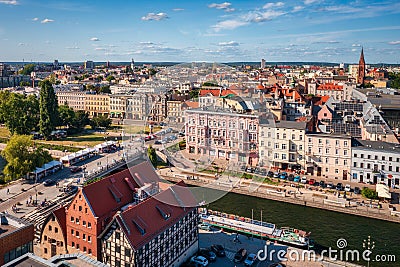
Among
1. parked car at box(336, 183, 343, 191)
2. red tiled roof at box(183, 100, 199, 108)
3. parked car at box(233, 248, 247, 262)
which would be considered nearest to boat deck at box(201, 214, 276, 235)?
parked car at box(233, 248, 247, 262)

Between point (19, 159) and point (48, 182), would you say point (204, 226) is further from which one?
point (19, 159)

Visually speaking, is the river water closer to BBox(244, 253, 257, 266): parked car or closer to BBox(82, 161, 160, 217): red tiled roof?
BBox(244, 253, 257, 266): parked car

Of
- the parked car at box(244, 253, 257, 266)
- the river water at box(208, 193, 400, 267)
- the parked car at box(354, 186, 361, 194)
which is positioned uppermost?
the parked car at box(354, 186, 361, 194)

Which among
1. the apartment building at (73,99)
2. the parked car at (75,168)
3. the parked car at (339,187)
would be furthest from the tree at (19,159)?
the apartment building at (73,99)

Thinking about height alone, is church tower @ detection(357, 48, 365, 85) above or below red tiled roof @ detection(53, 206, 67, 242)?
above

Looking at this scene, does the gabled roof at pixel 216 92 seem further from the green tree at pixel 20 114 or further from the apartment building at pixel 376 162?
the green tree at pixel 20 114

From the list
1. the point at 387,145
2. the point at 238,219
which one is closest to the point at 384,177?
the point at 387,145

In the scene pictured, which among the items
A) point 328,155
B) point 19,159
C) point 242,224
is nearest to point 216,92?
point 242,224
